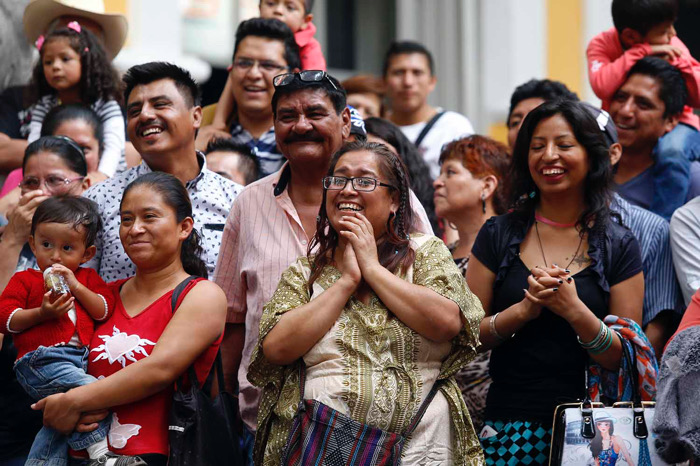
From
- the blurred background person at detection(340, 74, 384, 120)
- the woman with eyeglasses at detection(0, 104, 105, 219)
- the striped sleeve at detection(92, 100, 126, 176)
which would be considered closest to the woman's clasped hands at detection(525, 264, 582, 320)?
the woman with eyeglasses at detection(0, 104, 105, 219)

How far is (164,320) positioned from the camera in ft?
13.8

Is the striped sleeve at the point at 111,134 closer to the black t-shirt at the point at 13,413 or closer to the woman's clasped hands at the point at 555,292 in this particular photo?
the black t-shirt at the point at 13,413

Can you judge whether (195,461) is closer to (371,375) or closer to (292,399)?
(292,399)

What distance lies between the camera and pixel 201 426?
13.4ft

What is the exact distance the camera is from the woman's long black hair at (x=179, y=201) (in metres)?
4.43

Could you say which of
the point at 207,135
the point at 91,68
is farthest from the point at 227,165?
the point at 91,68

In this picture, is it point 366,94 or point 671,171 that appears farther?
point 366,94

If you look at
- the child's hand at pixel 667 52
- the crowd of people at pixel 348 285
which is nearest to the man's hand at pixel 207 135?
the crowd of people at pixel 348 285

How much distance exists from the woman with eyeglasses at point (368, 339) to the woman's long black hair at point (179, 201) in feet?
1.85

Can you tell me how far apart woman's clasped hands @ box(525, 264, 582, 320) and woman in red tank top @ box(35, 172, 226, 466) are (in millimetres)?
1202

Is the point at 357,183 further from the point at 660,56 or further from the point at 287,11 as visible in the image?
the point at 287,11

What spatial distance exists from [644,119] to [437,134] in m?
1.80

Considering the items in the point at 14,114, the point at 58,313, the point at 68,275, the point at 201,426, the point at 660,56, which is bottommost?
the point at 201,426

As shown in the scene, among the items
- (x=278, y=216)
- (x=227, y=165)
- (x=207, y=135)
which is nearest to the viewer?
(x=278, y=216)
